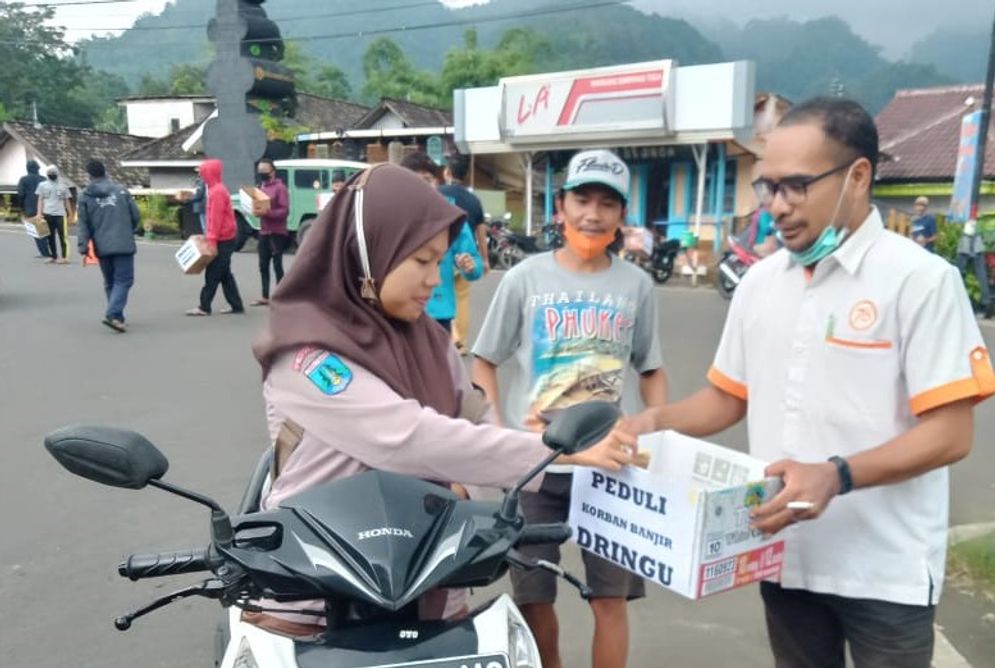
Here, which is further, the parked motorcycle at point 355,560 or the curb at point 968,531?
the curb at point 968,531

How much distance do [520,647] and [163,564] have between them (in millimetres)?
650

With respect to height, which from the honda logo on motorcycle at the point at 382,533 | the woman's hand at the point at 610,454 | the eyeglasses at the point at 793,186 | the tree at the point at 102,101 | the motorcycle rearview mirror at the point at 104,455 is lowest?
the woman's hand at the point at 610,454

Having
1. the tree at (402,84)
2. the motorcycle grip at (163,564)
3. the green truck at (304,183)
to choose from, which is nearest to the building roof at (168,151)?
the green truck at (304,183)

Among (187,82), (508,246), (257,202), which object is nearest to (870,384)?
(257,202)

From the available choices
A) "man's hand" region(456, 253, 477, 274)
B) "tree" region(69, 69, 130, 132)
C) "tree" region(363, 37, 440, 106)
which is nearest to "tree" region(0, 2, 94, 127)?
"tree" region(69, 69, 130, 132)

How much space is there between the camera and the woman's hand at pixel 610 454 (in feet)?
6.42

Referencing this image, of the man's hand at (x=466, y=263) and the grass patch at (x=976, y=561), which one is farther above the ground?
the man's hand at (x=466, y=263)

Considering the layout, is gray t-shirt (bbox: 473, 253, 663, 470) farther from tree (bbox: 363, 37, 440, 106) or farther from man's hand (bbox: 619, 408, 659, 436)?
tree (bbox: 363, 37, 440, 106)

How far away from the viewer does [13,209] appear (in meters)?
33.2

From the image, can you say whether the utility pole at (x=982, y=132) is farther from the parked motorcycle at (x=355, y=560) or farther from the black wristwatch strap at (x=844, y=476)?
the parked motorcycle at (x=355, y=560)

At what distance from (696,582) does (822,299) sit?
0.71 meters

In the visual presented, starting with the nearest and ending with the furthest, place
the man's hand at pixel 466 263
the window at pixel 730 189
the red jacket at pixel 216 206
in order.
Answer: the man's hand at pixel 466 263 < the red jacket at pixel 216 206 < the window at pixel 730 189

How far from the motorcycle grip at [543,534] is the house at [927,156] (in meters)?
20.4

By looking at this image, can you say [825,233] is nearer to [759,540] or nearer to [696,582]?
[759,540]
